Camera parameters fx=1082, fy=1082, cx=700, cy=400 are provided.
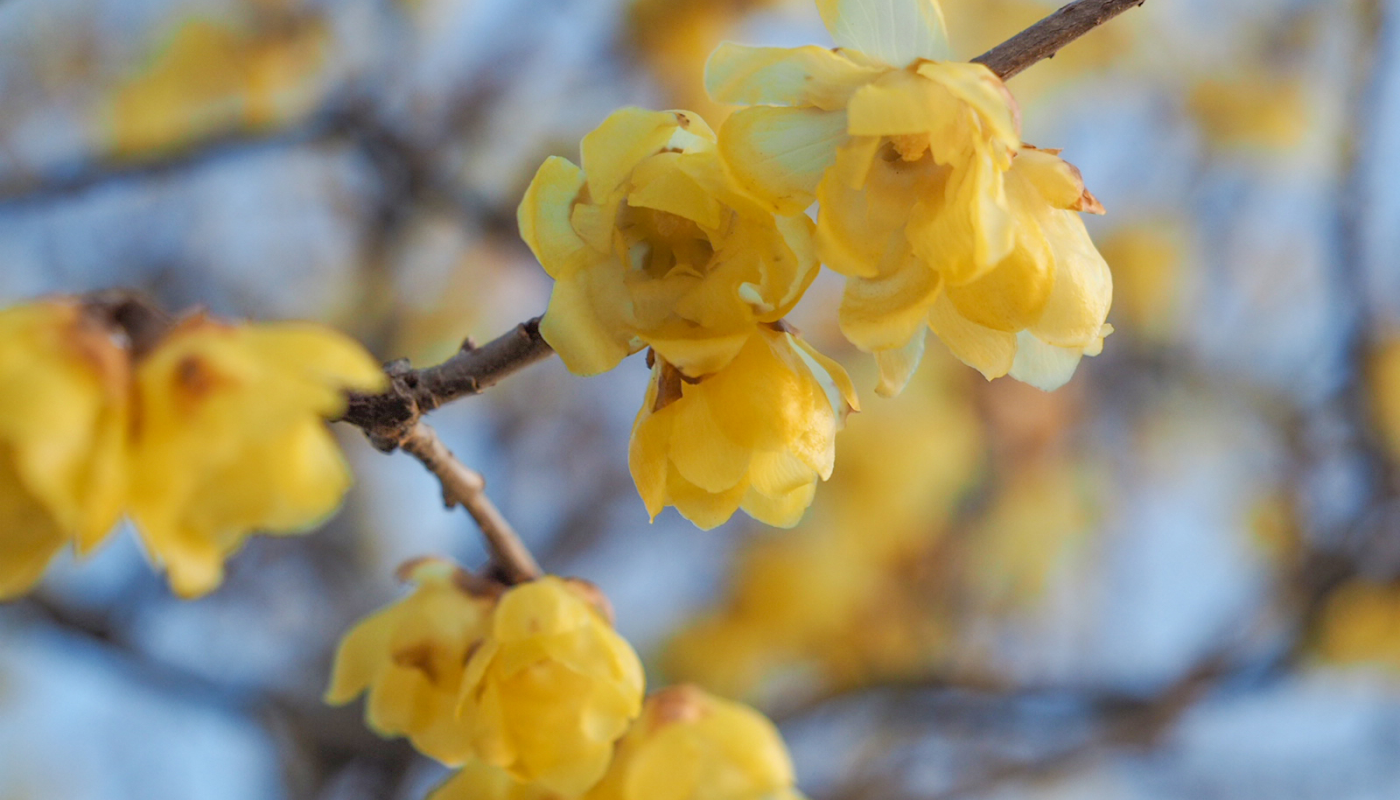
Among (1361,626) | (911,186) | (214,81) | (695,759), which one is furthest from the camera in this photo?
(214,81)

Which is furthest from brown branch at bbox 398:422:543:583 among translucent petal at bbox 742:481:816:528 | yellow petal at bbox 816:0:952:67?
yellow petal at bbox 816:0:952:67

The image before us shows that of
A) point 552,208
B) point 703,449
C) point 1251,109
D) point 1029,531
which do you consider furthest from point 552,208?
point 1251,109

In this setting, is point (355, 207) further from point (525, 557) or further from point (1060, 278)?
point (1060, 278)

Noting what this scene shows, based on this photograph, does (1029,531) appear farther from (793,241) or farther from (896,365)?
(793,241)

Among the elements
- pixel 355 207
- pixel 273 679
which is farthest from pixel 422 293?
pixel 273 679

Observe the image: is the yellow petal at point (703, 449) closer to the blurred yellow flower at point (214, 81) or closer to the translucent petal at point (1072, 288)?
the translucent petal at point (1072, 288)

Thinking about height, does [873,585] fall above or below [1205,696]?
below
